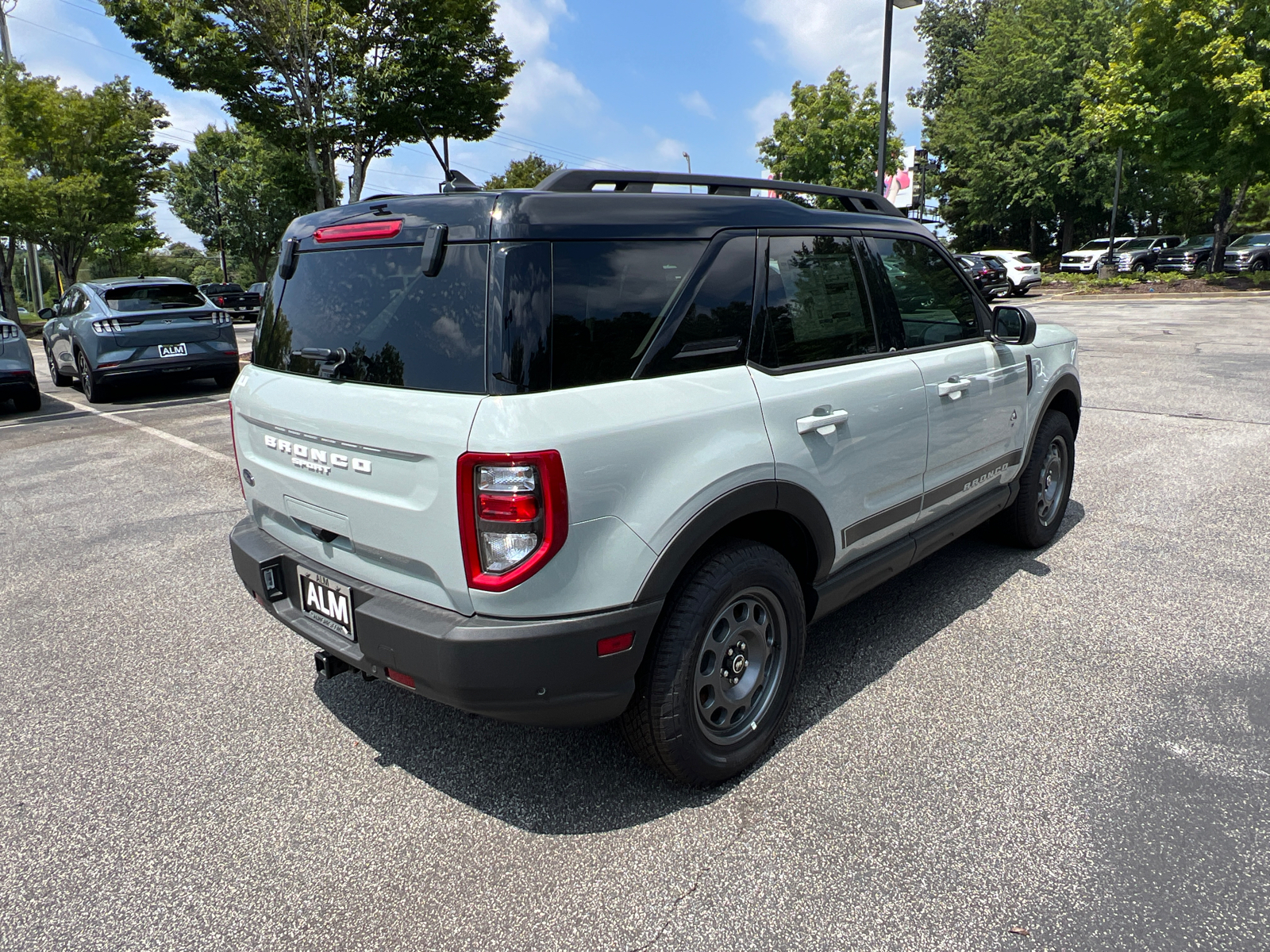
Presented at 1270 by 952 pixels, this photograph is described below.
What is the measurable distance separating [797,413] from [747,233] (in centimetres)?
62

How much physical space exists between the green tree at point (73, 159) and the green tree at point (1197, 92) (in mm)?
32135

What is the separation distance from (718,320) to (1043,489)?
293 centimetres

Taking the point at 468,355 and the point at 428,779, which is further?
the point at 428,779

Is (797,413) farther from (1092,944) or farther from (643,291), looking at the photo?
(1092,944)

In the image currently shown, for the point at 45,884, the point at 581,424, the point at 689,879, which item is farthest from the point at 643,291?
the point at 45,884

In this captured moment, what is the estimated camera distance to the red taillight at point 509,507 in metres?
2.16

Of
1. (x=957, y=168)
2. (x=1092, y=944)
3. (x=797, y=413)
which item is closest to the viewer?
(x=1092, y=944)

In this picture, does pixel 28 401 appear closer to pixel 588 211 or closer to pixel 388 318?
pixel 388 318

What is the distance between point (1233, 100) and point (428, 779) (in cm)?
2997

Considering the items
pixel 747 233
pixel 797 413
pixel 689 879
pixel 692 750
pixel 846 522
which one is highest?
pixel 747 233

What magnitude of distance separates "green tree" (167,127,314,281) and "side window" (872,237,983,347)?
50.9 meters

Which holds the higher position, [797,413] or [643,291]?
[643,291]

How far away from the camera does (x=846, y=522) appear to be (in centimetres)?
309

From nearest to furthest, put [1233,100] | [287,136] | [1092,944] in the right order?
[1092,944] < [287,136] < [1233,100]
